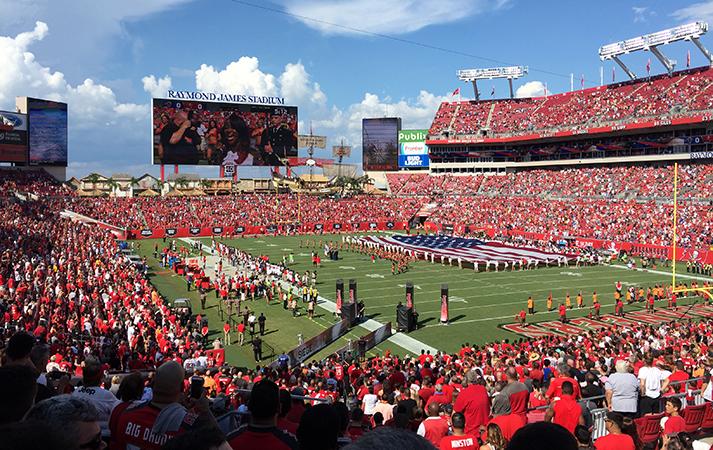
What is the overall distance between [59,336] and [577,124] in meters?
67.0

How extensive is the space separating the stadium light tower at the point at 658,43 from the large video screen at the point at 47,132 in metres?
67.3

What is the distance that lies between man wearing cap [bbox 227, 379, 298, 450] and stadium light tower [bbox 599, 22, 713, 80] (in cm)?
7351

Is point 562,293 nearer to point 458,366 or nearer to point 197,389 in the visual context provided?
point 458,366

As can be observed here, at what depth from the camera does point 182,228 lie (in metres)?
58.4

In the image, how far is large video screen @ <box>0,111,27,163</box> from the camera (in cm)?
6506

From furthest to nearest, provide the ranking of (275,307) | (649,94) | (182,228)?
(649,94)
(182,228)
(275,307)

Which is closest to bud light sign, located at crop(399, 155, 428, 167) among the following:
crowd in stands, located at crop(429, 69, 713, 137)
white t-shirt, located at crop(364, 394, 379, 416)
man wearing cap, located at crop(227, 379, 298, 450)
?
crowd in stands, located at crop(429, 69, 713, 137)

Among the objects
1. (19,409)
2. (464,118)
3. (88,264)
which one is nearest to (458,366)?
(19,409)

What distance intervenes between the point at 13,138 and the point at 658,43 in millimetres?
74590

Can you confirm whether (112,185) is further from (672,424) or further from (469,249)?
(672,424)

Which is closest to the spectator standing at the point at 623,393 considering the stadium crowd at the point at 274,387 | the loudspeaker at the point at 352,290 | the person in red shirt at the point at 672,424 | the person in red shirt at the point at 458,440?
the stadium crowd at the point at 274,387

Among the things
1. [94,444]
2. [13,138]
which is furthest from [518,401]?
[13,138]

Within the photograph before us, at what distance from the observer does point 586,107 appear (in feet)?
240

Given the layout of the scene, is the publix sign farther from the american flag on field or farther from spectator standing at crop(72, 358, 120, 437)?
spectator standing at crop(72, 358, 120, 437)
